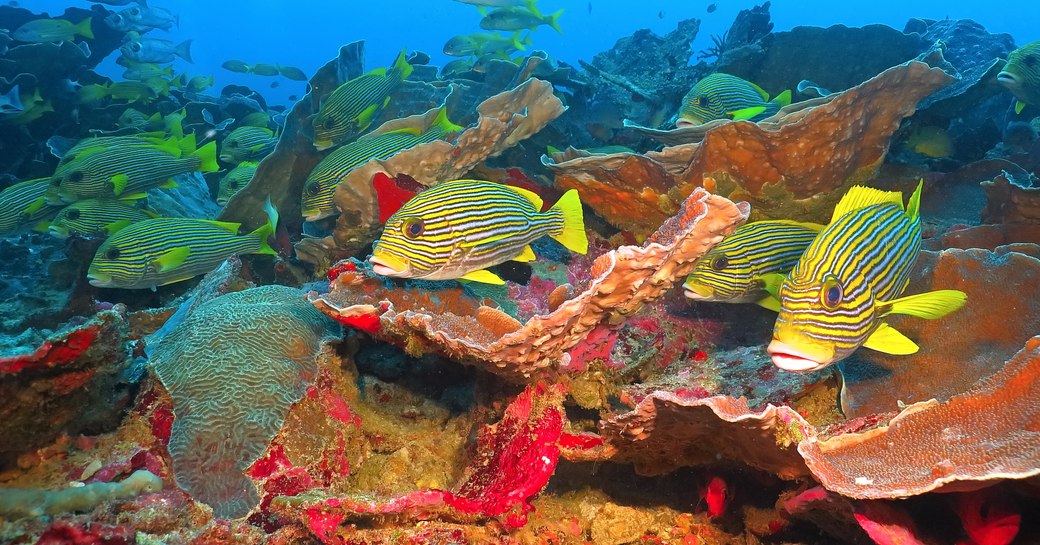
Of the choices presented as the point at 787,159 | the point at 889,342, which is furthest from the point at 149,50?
the point at 889,342

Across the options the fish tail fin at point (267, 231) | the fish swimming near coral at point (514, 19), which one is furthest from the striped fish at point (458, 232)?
the fish swimming near coral at point (514, 19)

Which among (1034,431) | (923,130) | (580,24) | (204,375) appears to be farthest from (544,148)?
(580,24)

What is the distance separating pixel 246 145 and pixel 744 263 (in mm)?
7753

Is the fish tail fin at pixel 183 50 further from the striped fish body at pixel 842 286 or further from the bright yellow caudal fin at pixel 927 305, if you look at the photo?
the bright yellow caudal fin at pixel 927 305

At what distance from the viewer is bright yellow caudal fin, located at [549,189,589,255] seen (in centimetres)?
314

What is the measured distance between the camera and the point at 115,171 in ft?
18.3

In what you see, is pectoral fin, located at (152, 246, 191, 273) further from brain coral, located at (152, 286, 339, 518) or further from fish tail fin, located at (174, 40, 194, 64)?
fish tail fin, located at (174, 40, 194, 64)

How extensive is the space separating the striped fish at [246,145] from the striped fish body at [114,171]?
216 cm

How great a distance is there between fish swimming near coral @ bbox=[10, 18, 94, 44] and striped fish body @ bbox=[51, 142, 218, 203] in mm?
7168

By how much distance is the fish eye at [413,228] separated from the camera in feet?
8.53

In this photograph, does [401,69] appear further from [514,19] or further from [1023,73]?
[1023,73]

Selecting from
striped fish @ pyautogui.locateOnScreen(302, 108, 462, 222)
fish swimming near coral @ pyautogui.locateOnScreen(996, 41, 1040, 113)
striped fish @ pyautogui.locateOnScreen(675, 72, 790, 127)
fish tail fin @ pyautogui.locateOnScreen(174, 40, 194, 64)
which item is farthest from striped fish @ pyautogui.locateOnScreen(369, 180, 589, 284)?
fish tail fin @ pyautogui.locateOnScreen(174, 40, 194, 64)

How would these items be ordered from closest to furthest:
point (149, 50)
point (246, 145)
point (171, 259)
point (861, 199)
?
point (861, 199) → point (171, 259) → point (246, 145) → point (149, 50)

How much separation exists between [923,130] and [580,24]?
521 feet
